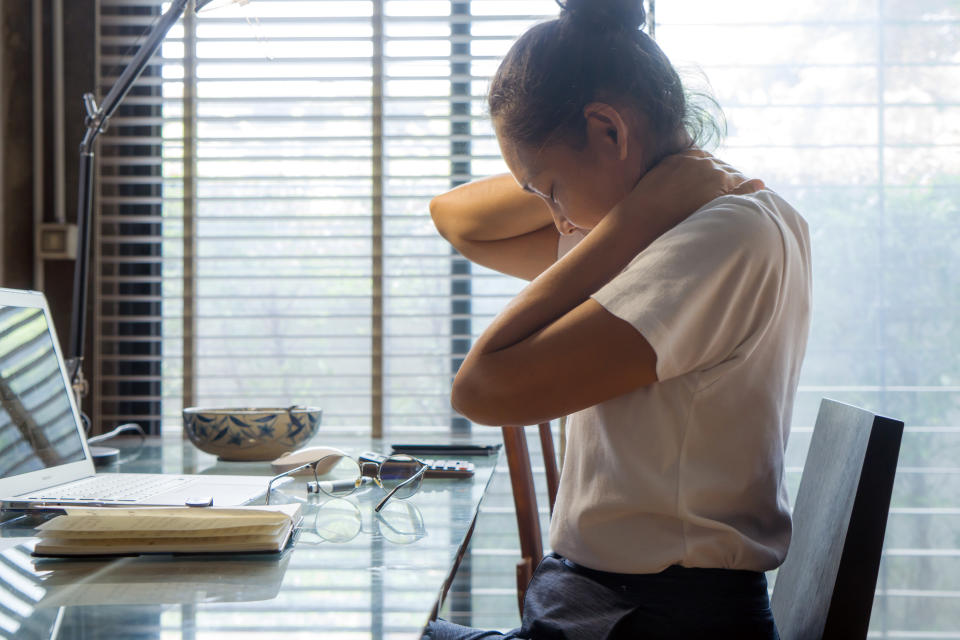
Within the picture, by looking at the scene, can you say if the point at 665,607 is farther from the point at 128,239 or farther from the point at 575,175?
the point at 128,239

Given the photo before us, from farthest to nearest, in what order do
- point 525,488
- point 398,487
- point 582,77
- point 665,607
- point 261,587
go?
point 525,488
point 398,487
point 582,77
point 665,607
point 261,587

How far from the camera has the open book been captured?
79cm

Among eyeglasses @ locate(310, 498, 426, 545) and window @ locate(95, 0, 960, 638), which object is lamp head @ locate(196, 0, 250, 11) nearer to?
window @ locate(95, 0, 960, 638)

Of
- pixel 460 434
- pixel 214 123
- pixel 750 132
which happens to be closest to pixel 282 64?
pixel 214 123

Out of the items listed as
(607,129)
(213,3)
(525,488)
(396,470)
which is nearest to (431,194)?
(213,3)

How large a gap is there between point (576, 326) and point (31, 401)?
0.89m

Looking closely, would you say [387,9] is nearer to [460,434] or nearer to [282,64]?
[282,64]

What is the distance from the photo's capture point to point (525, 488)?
149 cm

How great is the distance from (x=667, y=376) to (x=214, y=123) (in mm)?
1785

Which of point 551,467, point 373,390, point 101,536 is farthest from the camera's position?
point 373,390

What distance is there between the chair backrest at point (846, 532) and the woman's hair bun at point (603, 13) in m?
0.51

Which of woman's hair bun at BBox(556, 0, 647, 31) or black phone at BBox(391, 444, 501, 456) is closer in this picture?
woman's hair bun at BBox(556, 0, 647, 31)

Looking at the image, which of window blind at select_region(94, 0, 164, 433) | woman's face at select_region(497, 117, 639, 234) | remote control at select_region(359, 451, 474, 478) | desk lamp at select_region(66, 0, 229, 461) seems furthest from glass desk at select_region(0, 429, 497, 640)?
window blind at select_region(94, 0, 164, 433)

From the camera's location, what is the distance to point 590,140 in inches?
36.4
